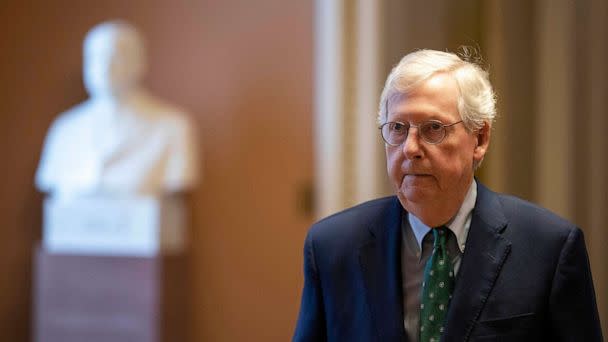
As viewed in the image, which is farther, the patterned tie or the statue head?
the statue head

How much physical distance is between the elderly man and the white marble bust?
2.72 metres

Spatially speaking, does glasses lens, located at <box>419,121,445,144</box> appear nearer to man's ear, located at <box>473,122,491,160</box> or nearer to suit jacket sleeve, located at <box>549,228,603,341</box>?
man's ear, located at <box>473,122,491,160</box>

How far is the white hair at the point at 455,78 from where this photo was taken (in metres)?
1.52

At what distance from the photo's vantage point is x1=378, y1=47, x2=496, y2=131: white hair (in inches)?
59.9

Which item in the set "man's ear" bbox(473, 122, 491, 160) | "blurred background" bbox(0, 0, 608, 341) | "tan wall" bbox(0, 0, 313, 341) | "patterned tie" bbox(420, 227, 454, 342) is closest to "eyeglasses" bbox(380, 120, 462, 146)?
"man's ear" bbox(473, 122, 491, 160)

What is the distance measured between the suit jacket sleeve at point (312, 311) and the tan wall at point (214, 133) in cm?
333

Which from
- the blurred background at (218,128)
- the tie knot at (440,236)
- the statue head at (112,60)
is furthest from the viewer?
the blurred background at (218,128)

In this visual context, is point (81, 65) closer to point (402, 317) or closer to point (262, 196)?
point (262, 196)

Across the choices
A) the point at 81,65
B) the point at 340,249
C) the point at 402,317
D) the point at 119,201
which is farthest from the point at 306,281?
the point at 81,65

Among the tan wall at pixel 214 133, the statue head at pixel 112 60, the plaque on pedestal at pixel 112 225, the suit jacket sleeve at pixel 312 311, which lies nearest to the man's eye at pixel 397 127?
the suit jacket sleeve at pixel 312 311

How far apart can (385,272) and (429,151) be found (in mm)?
270

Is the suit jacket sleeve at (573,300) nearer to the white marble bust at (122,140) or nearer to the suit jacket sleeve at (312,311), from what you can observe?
the suit jacket sleeve at (312,311)

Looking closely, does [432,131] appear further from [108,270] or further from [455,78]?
[108,270]

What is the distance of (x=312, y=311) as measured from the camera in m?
1.70
